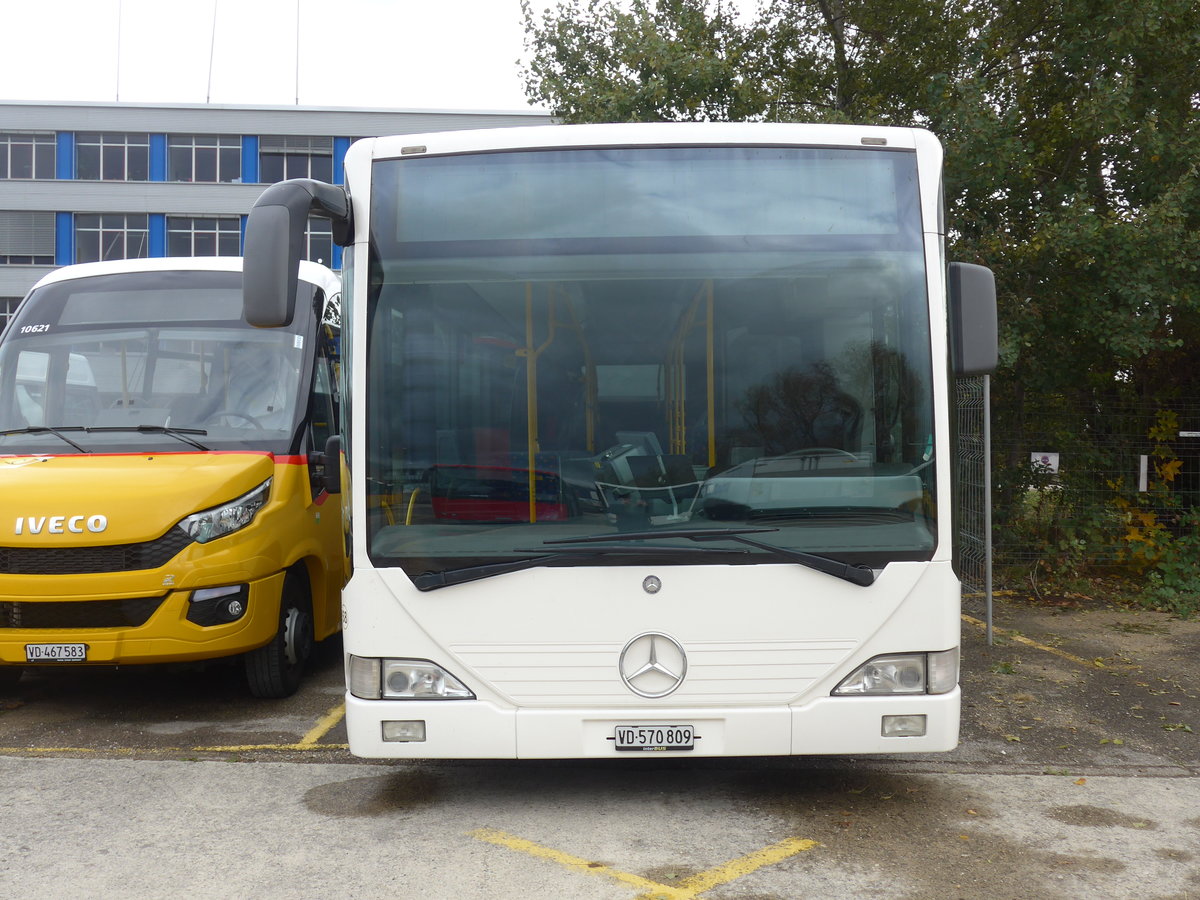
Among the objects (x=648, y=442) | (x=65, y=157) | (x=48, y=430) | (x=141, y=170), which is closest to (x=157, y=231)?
(x=141, y=170)

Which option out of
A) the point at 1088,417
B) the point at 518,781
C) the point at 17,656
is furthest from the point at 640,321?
the point at 1088,417

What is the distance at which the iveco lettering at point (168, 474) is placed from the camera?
6223 millimetres

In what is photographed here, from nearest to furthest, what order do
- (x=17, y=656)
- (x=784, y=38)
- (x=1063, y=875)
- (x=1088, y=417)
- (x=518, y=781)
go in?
(x=1063, y=875), (x=518, y=781), (x=17, y=656), (x=1088, y=417), (x=784, y=38)

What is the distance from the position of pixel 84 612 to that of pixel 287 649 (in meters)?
1.23

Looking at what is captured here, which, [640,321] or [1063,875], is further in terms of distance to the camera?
[640,321]

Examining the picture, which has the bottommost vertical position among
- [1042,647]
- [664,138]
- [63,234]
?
[1042,647]

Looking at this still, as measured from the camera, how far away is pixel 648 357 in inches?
184

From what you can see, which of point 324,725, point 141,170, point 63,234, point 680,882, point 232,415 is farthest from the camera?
point 141,170

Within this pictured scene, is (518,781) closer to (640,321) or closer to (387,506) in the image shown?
(387,506)

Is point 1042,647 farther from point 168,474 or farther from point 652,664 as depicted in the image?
point 168,474

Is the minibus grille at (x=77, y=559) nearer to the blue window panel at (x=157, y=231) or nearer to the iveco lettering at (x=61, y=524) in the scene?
the iveco lettering at (x=61, y=524)

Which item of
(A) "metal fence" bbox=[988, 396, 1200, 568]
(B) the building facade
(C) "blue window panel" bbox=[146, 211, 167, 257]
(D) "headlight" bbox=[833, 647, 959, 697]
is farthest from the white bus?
(C) "blue window panel" bbox=[146, 211, 167, 257]

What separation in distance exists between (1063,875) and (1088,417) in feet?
27.7

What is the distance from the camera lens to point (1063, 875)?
4.28 m
